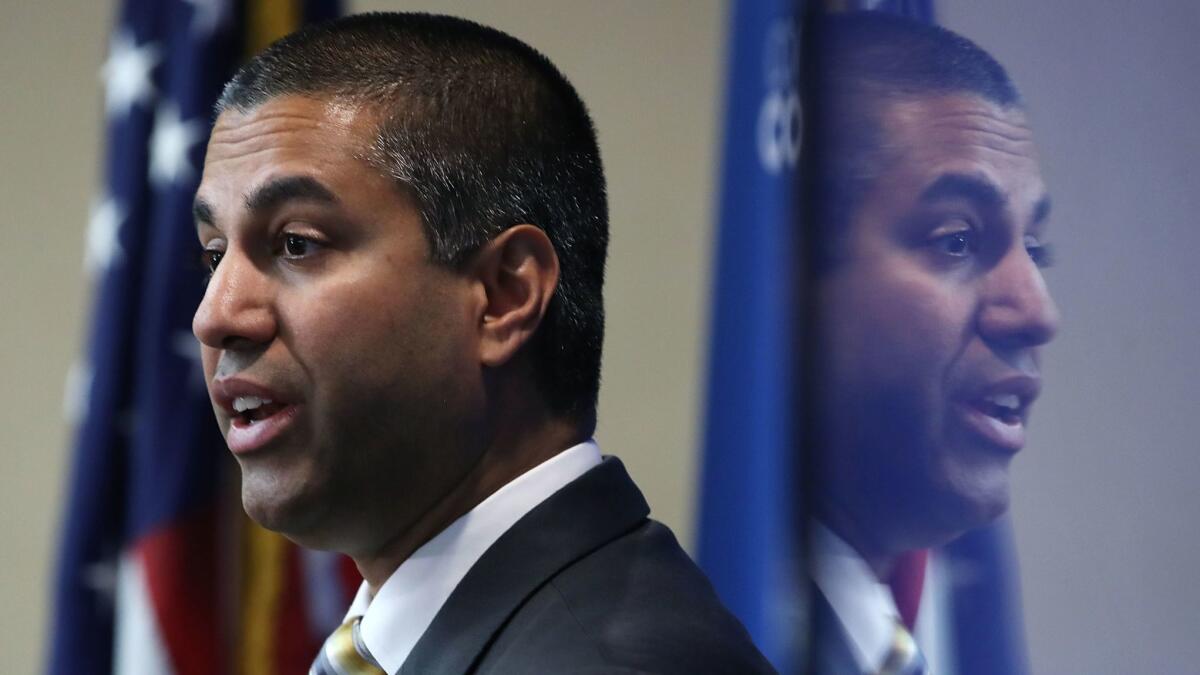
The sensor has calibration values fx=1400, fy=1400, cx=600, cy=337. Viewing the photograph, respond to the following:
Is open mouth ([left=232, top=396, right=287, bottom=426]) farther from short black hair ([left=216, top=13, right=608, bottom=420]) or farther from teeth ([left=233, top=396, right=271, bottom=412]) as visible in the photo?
short black hair ([left=216, top=13, right=608, bottom=420])

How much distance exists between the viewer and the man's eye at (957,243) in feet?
5.01

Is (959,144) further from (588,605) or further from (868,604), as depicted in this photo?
(588,605)

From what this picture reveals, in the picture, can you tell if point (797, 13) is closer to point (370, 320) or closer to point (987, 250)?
point (987, 250)

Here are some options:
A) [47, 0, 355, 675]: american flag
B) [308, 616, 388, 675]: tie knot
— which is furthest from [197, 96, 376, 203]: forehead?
[47, 0, 355, 675]: american flag

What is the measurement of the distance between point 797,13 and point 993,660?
0.84m

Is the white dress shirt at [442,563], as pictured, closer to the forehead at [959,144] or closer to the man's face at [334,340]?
the man's face at [334,340]

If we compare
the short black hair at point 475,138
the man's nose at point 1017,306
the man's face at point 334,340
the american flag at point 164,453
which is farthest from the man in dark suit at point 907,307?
the american flag at point 164,453

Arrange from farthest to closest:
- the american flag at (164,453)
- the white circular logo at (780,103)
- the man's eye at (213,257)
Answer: the american flag at (164,453), the white circular logo at (780,103), the man's eye at (213,257)

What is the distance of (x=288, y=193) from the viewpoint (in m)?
1.13

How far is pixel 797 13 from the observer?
181 cm

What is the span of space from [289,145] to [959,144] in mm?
772

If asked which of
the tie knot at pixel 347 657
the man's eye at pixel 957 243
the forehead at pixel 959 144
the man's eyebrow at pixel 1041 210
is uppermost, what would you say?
the forehead at pixel 959 144

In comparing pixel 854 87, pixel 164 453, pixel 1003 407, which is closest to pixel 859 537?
pixel 1003 407

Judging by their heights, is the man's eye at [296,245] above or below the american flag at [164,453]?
above
